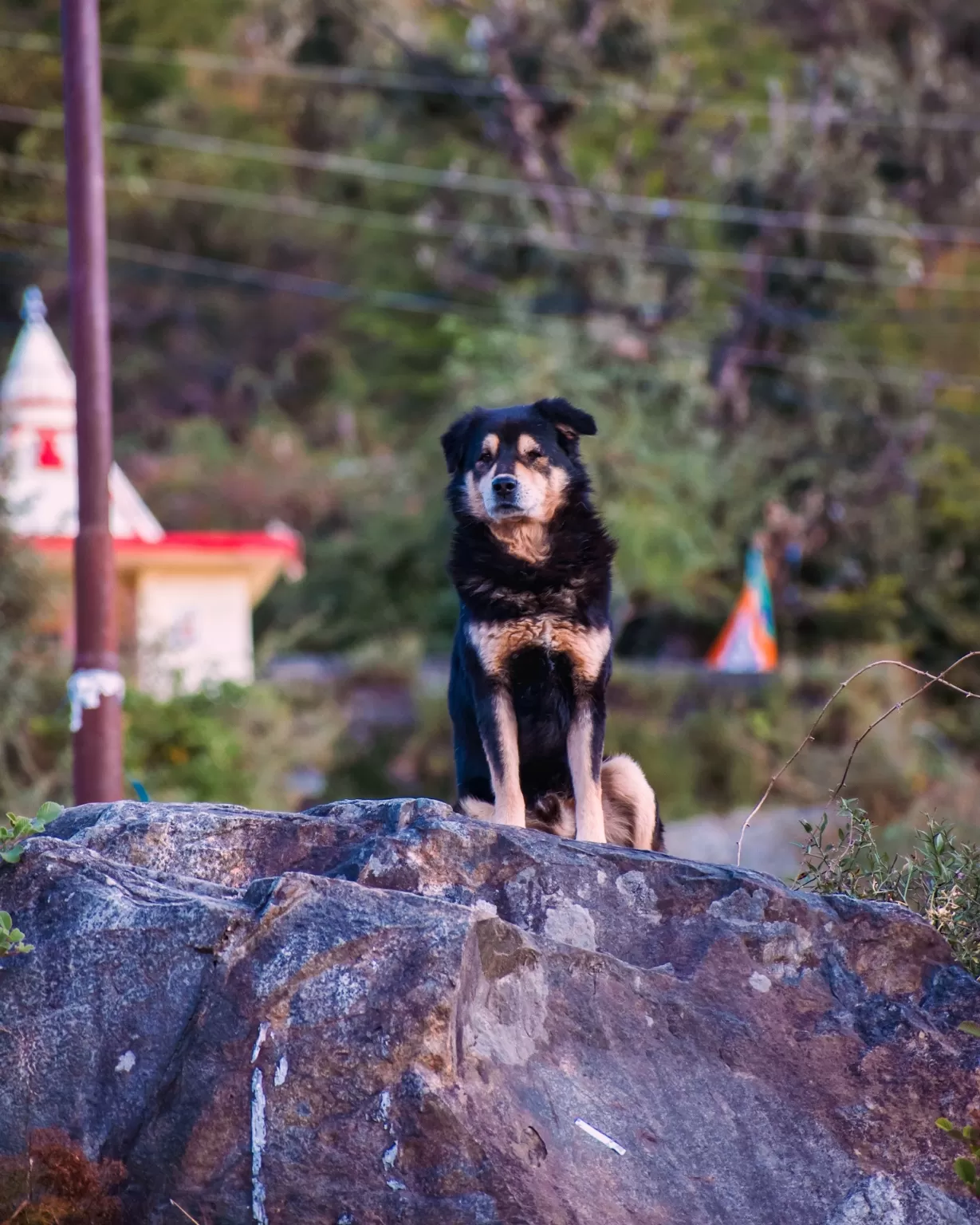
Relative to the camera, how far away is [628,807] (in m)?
6.43

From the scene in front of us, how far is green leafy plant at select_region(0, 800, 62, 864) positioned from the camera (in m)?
4.47

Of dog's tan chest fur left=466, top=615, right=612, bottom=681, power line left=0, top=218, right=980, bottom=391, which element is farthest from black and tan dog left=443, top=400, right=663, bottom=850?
power line left=0, top=218, right=980, bottom=391

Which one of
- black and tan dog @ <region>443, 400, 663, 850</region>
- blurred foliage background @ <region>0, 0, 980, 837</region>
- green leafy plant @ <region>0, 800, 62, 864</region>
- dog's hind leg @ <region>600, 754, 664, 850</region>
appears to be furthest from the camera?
blurred foliage background @ <region>0, 0, 980, 837</region>

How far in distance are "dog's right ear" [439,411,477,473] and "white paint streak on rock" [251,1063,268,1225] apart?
129 inches

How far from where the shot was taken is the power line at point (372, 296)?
104 ft

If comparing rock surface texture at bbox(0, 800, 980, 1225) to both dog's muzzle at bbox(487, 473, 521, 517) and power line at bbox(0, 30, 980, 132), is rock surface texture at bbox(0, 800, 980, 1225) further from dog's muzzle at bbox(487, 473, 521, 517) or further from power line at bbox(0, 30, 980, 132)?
power line at bbox(0, 30, 980, 132)

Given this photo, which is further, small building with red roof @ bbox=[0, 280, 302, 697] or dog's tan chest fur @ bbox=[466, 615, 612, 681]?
small building with red roof @ bbox=[0, 280, 302, 697]

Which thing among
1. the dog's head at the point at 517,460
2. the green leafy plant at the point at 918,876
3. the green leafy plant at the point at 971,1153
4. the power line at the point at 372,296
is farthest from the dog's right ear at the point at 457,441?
the power line at the point at 372,296

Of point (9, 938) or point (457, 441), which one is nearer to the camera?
point (9, 938)

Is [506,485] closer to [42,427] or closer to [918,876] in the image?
[918,876]

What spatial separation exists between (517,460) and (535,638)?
86cm

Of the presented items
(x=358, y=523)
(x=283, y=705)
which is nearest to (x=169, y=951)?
(x=283, y=705)

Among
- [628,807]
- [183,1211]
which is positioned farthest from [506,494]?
[183,1211]

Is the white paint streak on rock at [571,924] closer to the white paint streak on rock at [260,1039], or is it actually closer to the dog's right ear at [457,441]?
the white paint streak on rock at [260,1039]
